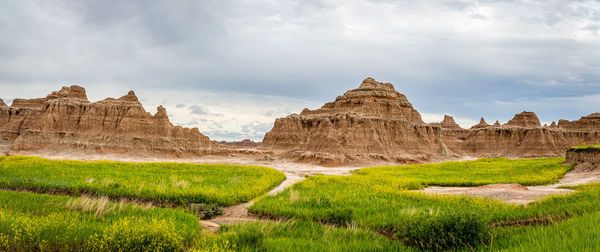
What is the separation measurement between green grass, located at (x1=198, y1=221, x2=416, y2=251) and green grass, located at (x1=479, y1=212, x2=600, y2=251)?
1.87m

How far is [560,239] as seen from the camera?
17.1 ft

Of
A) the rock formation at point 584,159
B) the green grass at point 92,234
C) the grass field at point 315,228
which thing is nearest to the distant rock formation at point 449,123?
the rock formation at point 584,159

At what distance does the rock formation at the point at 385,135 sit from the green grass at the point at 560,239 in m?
52.6

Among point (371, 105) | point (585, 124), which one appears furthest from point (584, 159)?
Answer: point (585, 124)

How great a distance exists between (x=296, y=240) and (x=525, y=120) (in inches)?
5415

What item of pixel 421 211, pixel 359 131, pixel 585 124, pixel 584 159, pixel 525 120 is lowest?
pixel 421 211

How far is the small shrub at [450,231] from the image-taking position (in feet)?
21.7

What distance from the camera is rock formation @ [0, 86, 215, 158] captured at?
6925 cm

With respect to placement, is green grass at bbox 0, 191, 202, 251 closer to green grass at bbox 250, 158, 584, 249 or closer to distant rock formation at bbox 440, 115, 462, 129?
green grass at bbox 250, 158, 584, 249

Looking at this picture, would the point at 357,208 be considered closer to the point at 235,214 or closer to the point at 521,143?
the point at 235,214

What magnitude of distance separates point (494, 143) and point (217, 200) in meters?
120

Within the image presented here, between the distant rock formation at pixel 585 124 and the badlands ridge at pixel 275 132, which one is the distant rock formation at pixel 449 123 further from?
the badlands ridge at pixel 275 132

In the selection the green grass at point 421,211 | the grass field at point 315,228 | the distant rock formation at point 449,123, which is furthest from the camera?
the distant rock formation at point 449,123

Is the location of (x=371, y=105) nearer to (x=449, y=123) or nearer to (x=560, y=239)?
(x=560, y=239)
